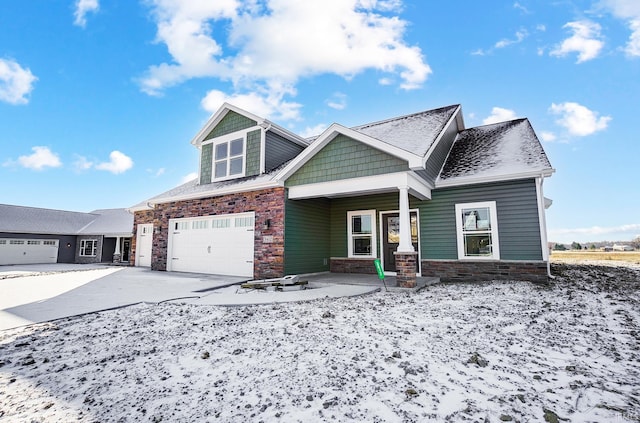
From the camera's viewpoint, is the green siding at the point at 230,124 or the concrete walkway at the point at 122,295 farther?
the green siding at the point at 230,124

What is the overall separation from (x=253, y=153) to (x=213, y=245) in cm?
381

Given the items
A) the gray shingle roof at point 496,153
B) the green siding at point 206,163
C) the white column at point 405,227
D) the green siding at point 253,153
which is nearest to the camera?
the white column at point 405,227

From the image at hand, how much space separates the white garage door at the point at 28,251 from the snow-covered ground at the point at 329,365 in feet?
75.6

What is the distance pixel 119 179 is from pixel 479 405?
25.2 metres

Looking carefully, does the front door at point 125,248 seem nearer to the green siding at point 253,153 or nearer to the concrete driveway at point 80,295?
the concrete driveway at point 80,295

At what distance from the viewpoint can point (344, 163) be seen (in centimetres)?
870

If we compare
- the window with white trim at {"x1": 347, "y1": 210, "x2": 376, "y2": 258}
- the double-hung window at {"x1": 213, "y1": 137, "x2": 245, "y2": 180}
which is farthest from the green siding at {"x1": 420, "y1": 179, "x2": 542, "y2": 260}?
the double-hung window at {"x1": 213, "y1": 137, "x2": 245, "y2": 180}

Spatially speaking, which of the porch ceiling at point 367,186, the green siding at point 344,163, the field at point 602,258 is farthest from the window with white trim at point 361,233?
the field at point 602,258

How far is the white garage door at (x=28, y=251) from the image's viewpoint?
20.3m

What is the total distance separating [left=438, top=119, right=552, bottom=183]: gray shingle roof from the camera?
8516 millimetres

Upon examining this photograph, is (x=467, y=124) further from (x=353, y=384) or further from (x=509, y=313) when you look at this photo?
(x=353, y=384)

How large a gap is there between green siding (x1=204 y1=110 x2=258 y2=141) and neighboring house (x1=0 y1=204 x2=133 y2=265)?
496 inches

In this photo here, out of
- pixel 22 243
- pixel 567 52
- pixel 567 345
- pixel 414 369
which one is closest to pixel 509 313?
pixel 567 345

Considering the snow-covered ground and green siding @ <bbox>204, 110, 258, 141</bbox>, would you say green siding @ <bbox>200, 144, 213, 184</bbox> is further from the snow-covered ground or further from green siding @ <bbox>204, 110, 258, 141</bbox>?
the snow-covered ground
